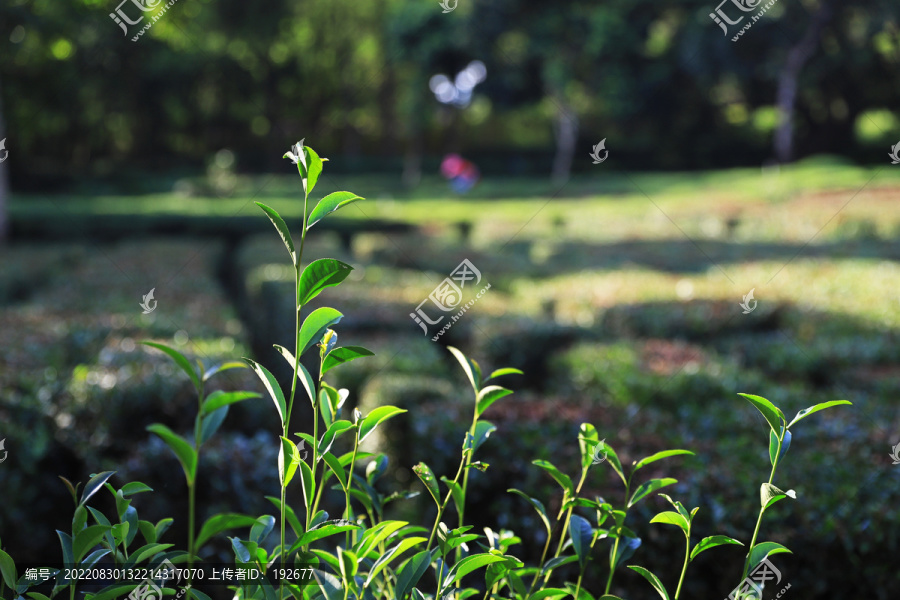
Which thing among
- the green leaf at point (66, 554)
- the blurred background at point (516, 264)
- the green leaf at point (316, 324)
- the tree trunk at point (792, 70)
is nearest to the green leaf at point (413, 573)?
the green leaf at point (316, 324)

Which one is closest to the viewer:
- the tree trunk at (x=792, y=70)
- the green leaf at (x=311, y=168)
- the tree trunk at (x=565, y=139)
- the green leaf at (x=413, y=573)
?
the green leaf at (x=311, y=168)

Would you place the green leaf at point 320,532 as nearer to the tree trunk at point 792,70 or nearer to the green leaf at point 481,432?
the green leaf at point 481,432

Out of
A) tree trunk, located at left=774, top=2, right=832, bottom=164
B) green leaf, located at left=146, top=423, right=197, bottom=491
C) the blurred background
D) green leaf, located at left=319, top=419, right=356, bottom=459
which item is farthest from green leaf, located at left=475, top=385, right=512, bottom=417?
tree trunk, located at left=774, top=2, right=832, bottom=164

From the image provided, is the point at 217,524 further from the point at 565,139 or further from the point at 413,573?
the point at 565,139

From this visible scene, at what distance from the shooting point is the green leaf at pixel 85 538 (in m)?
0.99

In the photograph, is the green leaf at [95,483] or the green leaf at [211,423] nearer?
the green leaf at [211,423]

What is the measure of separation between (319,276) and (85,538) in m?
0.52

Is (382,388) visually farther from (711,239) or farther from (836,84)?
(836,84)

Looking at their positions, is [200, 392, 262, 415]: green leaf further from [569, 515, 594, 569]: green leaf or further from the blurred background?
the blurred background

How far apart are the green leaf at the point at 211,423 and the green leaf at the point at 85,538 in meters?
0.27

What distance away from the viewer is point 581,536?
1126 mm

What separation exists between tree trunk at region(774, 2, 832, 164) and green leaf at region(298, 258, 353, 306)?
80.5 feet

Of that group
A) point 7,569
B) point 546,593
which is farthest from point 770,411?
point 7,569

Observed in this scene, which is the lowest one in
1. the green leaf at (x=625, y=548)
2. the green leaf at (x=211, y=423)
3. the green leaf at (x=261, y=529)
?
the green leaf at (x=625, y=548)
